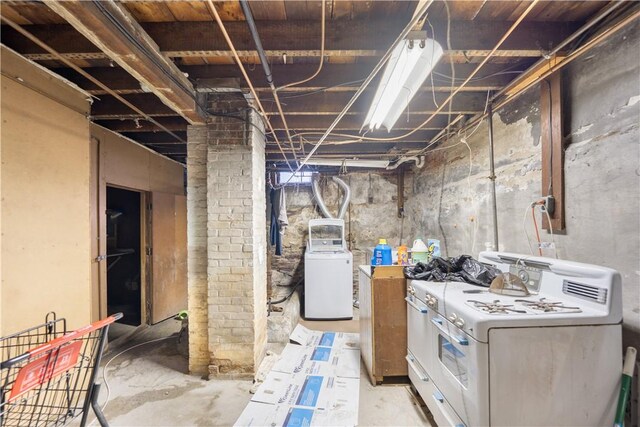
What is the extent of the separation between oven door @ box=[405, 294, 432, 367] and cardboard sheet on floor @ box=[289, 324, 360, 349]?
1.05 m

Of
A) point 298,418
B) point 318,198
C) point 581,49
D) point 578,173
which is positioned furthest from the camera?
point 318,198

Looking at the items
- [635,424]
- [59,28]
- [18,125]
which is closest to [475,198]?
[635,424]

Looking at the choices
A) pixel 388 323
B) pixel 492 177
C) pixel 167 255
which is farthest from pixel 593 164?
pixel 167 255

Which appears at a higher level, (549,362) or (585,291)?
(585,291)

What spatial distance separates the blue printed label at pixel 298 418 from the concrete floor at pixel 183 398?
0.36 meters

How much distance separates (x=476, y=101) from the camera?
245 cm

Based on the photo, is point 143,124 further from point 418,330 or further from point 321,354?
point 418,330

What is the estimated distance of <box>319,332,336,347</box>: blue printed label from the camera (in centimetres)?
298

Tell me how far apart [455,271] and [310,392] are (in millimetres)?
1491

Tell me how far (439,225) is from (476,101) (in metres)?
Answer: 1.58

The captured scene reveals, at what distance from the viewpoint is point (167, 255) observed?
13.2ft

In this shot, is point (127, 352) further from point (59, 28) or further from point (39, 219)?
point (59, 28)

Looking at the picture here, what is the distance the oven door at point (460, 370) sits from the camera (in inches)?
47.4

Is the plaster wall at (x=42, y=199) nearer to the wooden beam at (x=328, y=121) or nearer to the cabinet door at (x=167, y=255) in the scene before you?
the cabinet door at (x=167, y=255)
